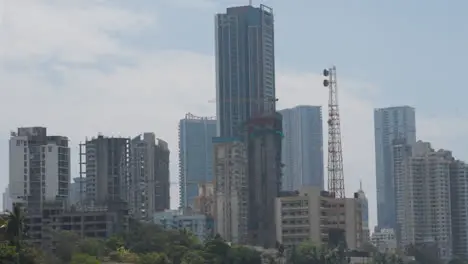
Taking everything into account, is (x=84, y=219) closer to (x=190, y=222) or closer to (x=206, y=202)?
(x=190, y=222)

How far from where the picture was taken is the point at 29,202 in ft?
488

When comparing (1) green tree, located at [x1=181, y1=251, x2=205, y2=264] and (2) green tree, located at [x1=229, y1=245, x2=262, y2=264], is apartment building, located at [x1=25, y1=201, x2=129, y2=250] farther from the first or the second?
(1) green tree, located at [x1=181, y1=251, x2=205, y2=264]

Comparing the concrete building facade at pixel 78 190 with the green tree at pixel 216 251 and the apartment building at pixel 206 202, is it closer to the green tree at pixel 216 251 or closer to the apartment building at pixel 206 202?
the apartment building at pixel 206 202

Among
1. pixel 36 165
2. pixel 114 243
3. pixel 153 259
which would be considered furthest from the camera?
pixel 36 165

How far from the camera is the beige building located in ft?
484

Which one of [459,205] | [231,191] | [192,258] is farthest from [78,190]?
[192,258]

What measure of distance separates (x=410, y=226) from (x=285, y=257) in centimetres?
7326

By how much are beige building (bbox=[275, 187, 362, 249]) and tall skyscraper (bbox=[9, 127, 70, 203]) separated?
2925cm

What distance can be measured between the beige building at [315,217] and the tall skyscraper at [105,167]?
3010 cm

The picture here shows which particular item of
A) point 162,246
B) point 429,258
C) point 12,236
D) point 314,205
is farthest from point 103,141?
point 12,236

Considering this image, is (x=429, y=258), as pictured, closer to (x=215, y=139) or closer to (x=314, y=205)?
(x=314, y=205)

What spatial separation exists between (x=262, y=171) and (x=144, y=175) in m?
24.7

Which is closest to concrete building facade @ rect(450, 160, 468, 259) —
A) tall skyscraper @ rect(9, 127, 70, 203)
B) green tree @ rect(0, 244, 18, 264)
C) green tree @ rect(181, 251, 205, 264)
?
tall skyscraper @ rect(9, 127, 70, 203)

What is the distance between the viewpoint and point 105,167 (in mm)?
171750
